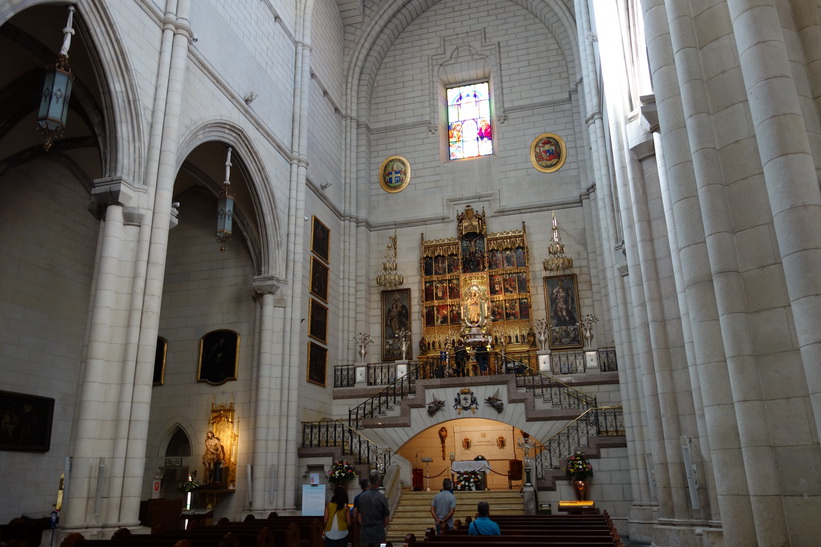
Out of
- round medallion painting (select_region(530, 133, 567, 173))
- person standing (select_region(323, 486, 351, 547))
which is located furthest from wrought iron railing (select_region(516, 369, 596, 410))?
person standing (select_region(323, 486, 351, 547))

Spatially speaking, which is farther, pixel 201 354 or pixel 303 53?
pixel 303 53

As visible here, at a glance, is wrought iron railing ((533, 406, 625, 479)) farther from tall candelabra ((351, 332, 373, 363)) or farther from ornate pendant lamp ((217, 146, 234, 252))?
ornate pendant lamp ((217, 146, 234, 252))

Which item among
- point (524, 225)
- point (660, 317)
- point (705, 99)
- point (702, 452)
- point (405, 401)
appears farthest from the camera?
point (524, 225)

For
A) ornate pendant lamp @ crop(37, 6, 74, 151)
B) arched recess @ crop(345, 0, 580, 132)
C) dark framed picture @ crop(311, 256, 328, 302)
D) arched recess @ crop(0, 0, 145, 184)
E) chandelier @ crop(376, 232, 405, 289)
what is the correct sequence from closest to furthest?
ornate pendant lamp @ crop(37, 6, 74, 151)
arched recess @ crop(0, 0, 145, 184)
dark framed picture @ crop(311, 256, 328, 302)
chandelier @ crop(376, 232, 405, 289)
arched recess @ crop(345, 0, 580, 132)

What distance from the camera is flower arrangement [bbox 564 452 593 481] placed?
14.1m

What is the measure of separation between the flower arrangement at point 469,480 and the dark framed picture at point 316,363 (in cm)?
554

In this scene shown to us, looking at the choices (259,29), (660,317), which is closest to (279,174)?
(259,29)

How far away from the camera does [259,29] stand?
59.6 feet

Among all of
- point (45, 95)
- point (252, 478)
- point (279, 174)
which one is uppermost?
point (279, 174)

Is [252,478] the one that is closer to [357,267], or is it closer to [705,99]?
[357,267]

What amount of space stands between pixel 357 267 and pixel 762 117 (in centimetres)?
1861

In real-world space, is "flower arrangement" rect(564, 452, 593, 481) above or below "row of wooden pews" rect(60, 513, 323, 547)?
above

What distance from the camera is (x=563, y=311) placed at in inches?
847

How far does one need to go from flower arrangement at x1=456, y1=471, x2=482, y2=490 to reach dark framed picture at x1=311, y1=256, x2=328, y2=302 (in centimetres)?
730
